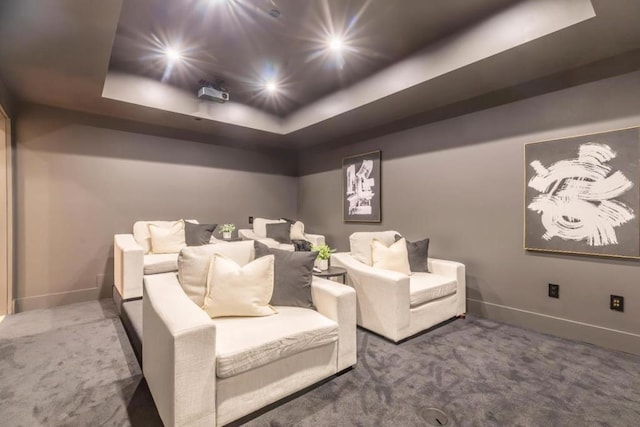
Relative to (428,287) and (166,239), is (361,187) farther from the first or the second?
(166,239)

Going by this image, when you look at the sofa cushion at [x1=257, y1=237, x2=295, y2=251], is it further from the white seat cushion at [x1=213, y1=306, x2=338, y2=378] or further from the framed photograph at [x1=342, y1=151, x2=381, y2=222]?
the white seat cushion at [x1=213, y1=306, x2=338, y2=378]

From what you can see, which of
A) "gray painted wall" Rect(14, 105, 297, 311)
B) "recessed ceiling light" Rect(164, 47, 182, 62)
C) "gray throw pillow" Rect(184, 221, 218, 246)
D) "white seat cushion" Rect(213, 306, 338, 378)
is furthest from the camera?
"gray throw pillow" Rect(184, 221, 218, 246)

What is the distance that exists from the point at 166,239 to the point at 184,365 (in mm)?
2852

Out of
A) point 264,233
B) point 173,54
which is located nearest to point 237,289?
point 173,54

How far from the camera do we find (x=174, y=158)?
15.0 feet

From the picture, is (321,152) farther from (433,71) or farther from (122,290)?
(122,290)

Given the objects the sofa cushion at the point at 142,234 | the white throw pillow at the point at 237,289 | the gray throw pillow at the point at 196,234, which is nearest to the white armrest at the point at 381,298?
the white throw pillow at the point at 237,289

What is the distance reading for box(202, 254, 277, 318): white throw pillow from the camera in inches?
76.7

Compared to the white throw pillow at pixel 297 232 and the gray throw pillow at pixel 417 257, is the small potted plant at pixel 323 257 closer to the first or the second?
the gray throw pillow at pixel 417 257

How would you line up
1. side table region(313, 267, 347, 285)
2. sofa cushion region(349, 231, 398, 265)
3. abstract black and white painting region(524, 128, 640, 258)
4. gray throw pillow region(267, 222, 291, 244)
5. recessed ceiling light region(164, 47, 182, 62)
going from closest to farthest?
abstract black and white painting region(524, 128, 640, 258), side table region(313, 267, 347, 285), recessed ceiling light region(164, 47, 182, 62), sofa cushion region(349, 231, 398, 265), gray throw pillow region(267, 222, 291, 244)

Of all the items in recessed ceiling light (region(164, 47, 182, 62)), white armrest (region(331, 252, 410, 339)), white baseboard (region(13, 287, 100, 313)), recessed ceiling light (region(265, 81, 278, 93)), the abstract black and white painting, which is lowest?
white baseboard (region(13, 287, 100, 313))

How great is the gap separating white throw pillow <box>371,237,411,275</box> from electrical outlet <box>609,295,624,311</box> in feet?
5.48

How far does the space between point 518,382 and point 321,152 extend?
14.2 feet

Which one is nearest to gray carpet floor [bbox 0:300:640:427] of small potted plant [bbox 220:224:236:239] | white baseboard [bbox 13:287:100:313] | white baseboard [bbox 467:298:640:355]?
white baseboard [bbox 467:298:640:355]
